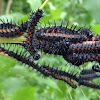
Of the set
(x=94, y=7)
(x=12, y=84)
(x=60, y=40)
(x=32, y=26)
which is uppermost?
(x=94, y=7)

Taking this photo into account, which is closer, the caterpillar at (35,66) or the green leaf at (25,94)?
the caterpillar at (35,66)

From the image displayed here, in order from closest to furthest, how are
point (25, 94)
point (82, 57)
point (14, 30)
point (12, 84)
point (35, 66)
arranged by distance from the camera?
point (82, 57) → point (14, 30) → point (35, 66) → point (25, 94) → point (12, 84)

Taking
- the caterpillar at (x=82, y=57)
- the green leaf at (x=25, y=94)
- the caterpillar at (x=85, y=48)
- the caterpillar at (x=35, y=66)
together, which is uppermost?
the caterpillar at (x=85, y=48)

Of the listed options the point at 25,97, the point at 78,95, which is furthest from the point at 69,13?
the point at 25,97

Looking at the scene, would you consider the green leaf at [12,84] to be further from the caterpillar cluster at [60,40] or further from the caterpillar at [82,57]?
the caterpillar at [82,57]

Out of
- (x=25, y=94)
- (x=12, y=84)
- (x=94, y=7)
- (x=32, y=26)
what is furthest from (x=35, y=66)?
(x=12, y=84)

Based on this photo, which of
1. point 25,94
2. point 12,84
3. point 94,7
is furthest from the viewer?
point 12,84

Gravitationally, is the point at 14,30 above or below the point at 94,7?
below

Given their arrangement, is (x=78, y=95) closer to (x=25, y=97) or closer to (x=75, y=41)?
(x=25, y=97)

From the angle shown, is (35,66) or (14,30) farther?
(35,66)

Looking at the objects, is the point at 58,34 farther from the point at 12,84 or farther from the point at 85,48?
the point at 12,84

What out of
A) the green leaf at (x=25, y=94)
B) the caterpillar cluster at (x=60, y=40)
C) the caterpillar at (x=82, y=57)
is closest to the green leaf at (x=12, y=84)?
Answer: the green leaf at (x=25, y=94)

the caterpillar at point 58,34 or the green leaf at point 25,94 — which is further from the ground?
the caterpillar at point 58,34
